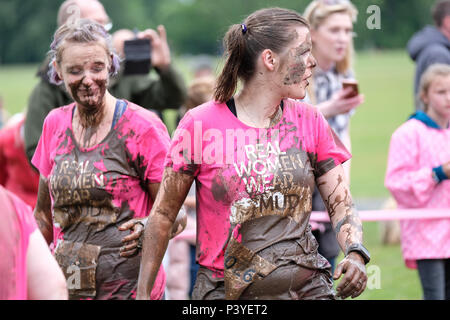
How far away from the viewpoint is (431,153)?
5746 millimetres

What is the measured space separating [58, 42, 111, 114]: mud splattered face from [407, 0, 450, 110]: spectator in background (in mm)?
4000

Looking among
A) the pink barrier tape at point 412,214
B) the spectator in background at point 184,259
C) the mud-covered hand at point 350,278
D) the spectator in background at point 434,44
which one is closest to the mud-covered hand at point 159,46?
the spectator in background at point 184,259

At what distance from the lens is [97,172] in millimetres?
3709

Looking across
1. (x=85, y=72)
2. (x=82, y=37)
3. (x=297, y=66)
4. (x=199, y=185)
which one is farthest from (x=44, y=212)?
(x=297, y=66)

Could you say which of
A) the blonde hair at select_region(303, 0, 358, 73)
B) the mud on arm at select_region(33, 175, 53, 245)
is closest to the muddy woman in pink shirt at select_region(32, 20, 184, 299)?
the mud on arm at select_region(33, 175, 53, 245)

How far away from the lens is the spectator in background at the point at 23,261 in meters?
2.24

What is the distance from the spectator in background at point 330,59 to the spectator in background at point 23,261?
3.38 metres

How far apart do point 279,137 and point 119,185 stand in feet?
3.10

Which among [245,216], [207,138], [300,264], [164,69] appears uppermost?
[164,69]

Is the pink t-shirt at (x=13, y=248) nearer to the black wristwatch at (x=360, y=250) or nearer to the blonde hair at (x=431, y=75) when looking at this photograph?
the black wristwatch at (x=360, y=250)

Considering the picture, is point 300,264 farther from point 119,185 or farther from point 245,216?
point 119,185

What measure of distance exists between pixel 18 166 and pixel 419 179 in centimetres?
337

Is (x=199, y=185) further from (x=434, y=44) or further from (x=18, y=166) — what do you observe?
(x=434, y=44)

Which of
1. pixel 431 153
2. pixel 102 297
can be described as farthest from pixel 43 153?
pixel 431 153
